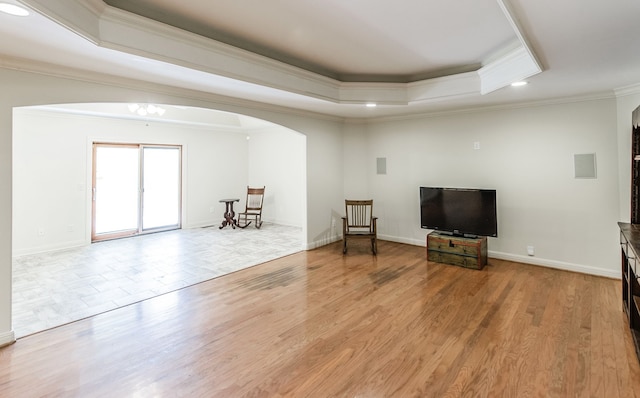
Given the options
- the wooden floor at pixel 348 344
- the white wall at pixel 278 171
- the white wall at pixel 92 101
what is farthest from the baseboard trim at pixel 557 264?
the white wall at pixel 278 171

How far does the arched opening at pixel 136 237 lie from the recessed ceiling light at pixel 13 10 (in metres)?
2.58

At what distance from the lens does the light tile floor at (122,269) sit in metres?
3.32

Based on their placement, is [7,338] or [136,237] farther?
[136,237]

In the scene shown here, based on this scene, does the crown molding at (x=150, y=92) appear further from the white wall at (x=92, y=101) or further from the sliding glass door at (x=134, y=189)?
the sliding glass door at (x=134, y=189)


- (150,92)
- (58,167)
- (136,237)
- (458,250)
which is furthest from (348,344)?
(58,167)

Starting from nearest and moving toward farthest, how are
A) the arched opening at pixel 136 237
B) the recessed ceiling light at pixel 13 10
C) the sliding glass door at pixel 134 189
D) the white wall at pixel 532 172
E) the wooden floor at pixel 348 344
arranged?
the recessed ceiling light at pixel 13 10
the wooden floor at pixel 348 344
the arched opening at pixel 136 237
the white wall at pixel 532 172
the sliding glass door at pixel 134 189

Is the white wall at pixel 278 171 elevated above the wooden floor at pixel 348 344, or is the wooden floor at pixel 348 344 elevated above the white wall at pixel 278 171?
the white wall at pixel 278 171

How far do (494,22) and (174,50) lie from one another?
2.79 meters

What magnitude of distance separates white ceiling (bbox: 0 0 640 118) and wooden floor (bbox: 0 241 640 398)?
7.74 feet

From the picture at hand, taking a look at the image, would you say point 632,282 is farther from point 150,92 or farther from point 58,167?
point 58,167

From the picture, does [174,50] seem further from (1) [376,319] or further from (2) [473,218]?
(2) [473,218]

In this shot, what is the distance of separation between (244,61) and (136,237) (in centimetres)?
520

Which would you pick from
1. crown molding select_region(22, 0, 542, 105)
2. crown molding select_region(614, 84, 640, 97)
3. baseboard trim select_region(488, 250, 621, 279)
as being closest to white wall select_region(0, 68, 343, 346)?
crown molding select_region(22, 0, 542, 105)

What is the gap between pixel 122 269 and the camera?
4.59m
